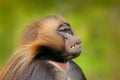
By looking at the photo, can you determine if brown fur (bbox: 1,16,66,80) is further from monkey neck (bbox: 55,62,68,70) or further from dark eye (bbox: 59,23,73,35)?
monkey neck (bbox: 55,62,68,70)

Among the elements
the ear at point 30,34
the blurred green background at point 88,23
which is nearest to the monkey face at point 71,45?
the ear at point 30,34

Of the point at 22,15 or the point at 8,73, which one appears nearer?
the point at 8,73

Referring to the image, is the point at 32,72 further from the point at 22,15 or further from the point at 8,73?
the point at 22,15

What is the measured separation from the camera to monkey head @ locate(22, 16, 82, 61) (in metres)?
7.12

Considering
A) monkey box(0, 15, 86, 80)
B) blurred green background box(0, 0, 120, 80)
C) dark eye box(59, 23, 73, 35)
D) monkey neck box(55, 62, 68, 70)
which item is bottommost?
blurred green background box(0, 0, 120, 80)

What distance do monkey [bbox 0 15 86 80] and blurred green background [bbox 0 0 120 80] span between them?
18.5 feet

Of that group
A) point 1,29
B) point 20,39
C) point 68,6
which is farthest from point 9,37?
point 20,39

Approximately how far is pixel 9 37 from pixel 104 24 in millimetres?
1747

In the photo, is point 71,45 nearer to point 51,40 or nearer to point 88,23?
point 51,40

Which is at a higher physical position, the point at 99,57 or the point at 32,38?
the point at 32,38

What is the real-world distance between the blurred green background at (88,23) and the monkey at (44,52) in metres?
5.63

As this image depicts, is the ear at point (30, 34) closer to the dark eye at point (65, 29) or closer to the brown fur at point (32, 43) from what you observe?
the brown fur at point (32, 43)

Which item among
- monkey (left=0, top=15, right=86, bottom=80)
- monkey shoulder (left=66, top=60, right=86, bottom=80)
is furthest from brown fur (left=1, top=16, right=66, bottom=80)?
monkey shoulder (left=66, top=60, right=86, bottom=80)

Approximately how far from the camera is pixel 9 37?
1350 centimetres
